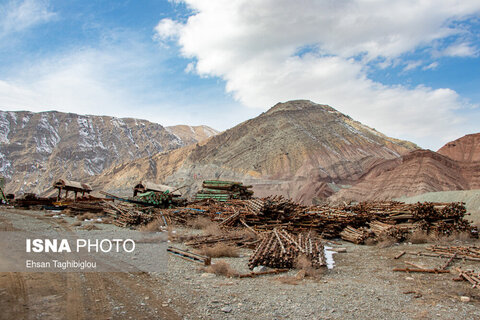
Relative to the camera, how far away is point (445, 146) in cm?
5784

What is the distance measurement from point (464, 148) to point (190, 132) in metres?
127

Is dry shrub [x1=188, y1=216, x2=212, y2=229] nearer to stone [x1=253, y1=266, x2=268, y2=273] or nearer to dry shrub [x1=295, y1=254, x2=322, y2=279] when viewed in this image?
stone [x1=253, y1=266, x2=268, y2=273]

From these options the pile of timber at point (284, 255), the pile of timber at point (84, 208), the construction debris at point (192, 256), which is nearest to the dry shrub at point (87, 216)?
the pile of timber at point (84, 208)

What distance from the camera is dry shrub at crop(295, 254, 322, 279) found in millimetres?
7855

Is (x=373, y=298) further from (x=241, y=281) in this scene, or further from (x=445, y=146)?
(x=445, y=146)

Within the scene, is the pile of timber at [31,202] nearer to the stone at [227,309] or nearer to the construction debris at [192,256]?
the construction debris at [192,256]

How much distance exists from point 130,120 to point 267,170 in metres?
98.2

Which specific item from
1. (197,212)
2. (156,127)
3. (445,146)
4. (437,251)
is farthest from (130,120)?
(437,251)

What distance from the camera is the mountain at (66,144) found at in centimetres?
9769

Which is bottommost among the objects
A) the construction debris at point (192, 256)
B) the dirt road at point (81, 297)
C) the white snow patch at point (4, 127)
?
the construction debris at point (192, 256)

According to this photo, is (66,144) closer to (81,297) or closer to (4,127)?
(4,127)

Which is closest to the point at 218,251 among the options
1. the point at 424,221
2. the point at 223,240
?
the point at 223,240

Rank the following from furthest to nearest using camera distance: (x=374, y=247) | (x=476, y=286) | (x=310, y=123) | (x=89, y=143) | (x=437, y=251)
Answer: (x=89, y=143), (x=310, y=123), (x=374, y=247), (x=437, y=251), (x=476, y=286)

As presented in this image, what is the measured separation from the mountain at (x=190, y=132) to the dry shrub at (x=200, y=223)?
127377 millimetres
